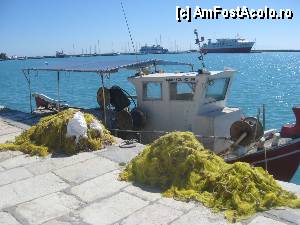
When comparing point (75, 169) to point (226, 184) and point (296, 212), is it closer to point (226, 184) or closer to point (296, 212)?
point (226, 184)

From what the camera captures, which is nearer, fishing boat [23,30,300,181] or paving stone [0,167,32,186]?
paving stone [0,167,32,186]

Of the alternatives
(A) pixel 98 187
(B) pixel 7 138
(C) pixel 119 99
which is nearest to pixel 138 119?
(C) pixel 119 99

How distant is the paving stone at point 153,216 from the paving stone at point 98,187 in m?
0.93

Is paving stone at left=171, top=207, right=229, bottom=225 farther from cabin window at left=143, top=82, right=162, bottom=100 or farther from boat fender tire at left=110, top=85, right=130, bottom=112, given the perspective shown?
boat fender tire at left=110, top=85, right=130, bottom=112

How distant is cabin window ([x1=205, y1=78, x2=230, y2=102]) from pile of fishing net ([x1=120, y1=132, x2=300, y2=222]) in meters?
4.49

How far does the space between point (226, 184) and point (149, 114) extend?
20.6ft

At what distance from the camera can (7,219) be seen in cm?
578

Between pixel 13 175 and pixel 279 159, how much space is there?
6825 millimetres

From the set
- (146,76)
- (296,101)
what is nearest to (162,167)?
(146,76)

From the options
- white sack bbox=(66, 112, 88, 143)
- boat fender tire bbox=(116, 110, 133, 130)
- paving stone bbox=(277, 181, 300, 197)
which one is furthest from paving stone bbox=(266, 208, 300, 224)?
boat fender tire bbox=(116, 110, 133, 130)

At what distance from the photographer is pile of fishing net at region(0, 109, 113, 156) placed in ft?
29.6

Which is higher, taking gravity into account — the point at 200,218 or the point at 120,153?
the point at 120,153

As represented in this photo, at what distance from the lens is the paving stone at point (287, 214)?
17.4 feet

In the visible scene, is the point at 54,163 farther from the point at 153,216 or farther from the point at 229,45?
the point at 229,45
